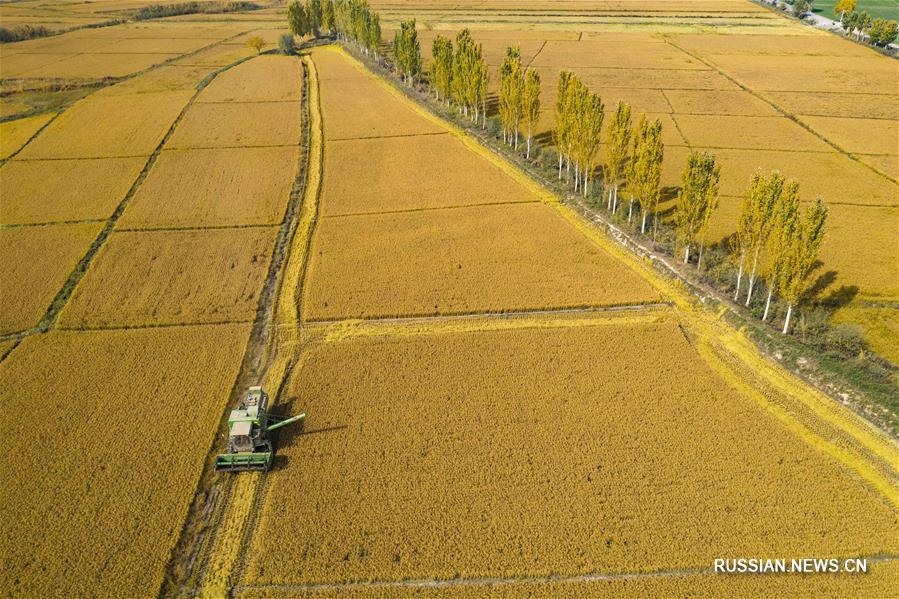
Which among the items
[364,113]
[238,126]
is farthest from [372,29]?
[238,126]

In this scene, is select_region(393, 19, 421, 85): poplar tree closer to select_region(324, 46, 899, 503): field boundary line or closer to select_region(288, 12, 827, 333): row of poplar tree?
select_region(288, 12, 827, 333): row of poplar tree

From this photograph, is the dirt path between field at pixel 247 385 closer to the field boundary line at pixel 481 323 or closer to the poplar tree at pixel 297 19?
the field boundary line at pixel 481 323

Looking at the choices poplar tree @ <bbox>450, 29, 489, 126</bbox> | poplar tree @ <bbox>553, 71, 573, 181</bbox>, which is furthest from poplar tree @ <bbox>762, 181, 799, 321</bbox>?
poplar tree @ <bbox>450, 29, 489, 126</bbox>

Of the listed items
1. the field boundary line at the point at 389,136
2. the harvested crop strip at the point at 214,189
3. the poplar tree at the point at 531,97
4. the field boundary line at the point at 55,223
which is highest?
the poplar tree at the point at 531,97

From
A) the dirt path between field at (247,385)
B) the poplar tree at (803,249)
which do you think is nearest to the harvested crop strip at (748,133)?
the poplar tree at (803,249)

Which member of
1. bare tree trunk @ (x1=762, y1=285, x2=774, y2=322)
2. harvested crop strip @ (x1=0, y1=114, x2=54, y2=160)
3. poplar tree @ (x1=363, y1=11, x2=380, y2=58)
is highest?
poplar tree @ (x1=363, y1=11, x2=380, y2=58)
